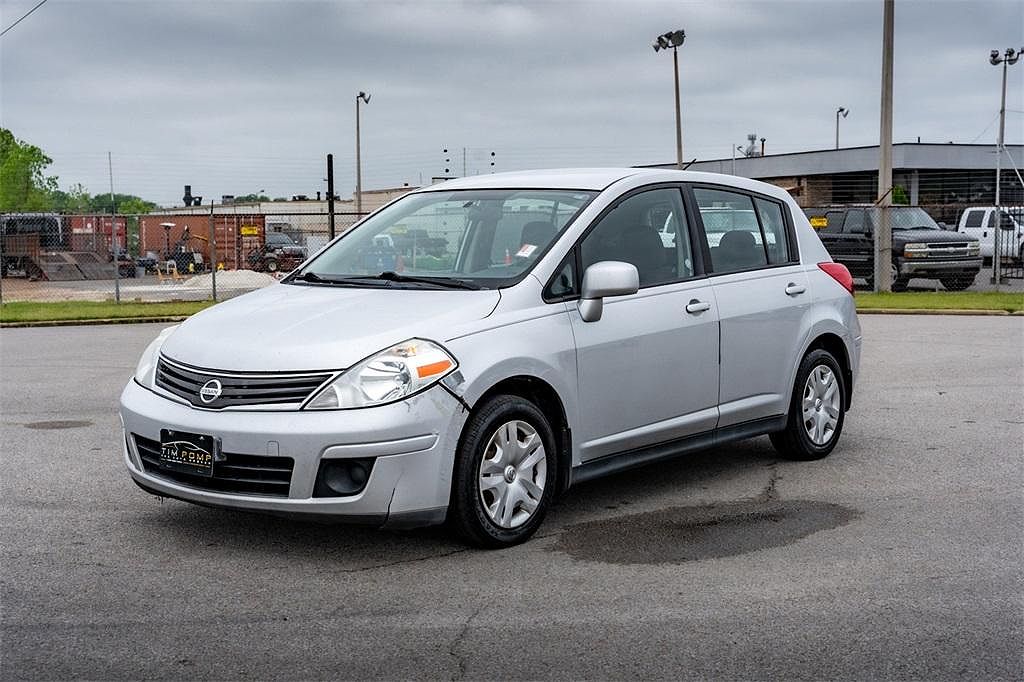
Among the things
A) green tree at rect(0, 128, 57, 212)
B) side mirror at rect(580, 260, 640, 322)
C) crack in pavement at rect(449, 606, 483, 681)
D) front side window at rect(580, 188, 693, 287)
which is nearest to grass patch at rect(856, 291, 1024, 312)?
front side window at rect(580, 188, 693, 287)

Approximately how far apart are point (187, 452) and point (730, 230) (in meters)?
3.58

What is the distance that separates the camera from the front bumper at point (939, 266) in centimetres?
2653

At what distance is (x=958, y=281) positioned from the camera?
1081 inches

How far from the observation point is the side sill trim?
6441 millimetres

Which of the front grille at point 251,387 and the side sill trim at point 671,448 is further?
the side sill trim at point 671,448

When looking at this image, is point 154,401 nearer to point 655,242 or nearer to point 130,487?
point 130,487

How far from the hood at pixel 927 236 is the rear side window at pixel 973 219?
1036cm

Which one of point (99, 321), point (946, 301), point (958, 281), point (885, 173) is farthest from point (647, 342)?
point (958, 281)

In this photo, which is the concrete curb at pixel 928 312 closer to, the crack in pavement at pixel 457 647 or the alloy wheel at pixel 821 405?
the alloy wheel at pixel 821 405

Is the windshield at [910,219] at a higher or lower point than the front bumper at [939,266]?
higher

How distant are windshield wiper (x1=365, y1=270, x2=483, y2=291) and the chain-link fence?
1857 cm

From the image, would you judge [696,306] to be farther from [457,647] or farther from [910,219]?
[910,219]

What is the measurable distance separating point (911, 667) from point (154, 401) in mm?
3466

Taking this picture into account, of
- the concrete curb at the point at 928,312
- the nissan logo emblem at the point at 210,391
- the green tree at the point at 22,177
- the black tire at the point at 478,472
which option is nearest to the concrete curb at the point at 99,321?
the concrete curb at the point at 928,312
